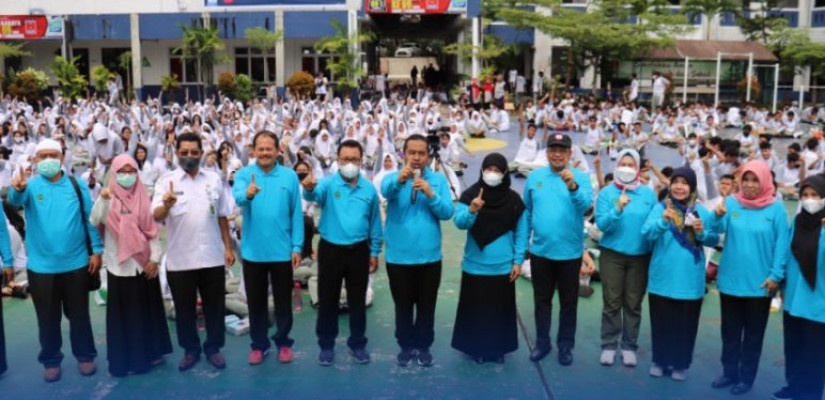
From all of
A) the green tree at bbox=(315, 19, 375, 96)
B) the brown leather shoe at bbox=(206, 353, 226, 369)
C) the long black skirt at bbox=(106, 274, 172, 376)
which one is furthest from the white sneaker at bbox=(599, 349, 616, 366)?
the green tree at bbox=(315, 19, 375, 96)

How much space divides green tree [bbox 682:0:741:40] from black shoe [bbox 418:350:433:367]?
27.4 meters

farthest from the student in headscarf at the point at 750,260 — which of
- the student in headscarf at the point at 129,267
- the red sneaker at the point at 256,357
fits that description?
the student in headscarf at the point at 129,267

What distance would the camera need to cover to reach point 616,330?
16.8 feet

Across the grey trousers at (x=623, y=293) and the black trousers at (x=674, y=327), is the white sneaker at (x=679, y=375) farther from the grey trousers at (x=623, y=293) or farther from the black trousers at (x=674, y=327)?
the grey trousers at (x=623, y=293)

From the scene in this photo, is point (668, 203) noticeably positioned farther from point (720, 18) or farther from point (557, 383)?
point (720, 18)

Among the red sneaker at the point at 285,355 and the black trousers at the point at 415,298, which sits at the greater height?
the black trousers at the point at 415,298

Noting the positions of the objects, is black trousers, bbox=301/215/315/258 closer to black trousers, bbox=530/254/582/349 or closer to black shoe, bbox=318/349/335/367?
black shoe, bbox=318/349/335/367

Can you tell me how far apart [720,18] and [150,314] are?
31000 millimetres

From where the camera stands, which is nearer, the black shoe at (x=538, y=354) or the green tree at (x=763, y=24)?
the black shoe at (x=538, y=354)

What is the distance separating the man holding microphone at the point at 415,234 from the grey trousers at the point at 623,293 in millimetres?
1138

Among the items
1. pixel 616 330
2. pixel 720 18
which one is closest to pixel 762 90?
pixel 720 18

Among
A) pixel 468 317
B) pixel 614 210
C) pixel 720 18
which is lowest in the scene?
pixel 468 317

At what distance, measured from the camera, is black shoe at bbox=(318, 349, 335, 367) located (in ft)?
16.7

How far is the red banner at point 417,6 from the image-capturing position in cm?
2650
